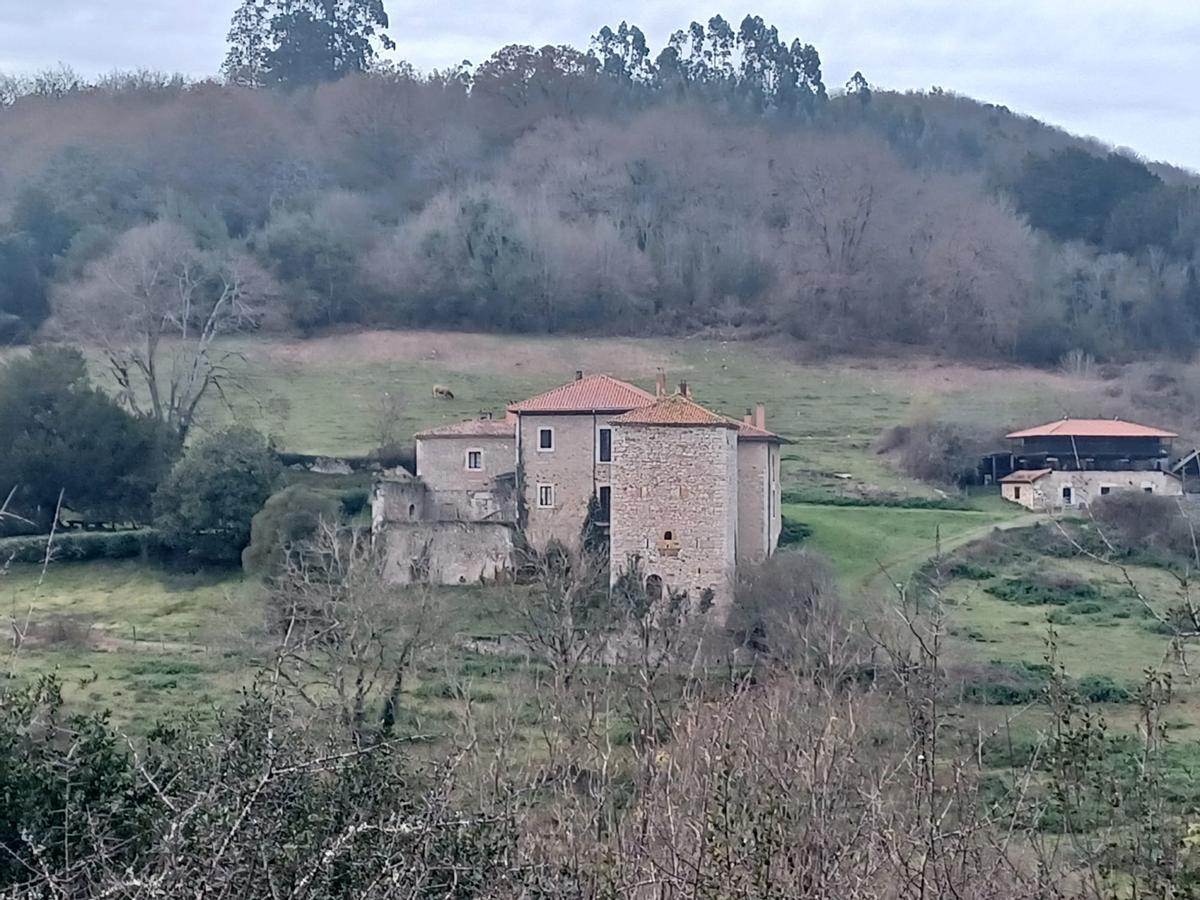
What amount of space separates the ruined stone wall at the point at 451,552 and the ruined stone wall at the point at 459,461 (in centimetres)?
175

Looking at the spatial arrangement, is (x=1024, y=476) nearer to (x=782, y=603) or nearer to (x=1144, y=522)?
(x=1144, y=522)

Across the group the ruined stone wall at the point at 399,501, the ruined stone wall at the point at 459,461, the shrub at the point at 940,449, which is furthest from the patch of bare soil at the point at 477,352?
the ruined stone wall at the point at 399,501

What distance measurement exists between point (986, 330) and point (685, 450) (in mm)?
32934

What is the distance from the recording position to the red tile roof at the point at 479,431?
27.9 metres

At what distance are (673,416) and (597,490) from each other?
2.74 m

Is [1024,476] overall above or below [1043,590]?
above

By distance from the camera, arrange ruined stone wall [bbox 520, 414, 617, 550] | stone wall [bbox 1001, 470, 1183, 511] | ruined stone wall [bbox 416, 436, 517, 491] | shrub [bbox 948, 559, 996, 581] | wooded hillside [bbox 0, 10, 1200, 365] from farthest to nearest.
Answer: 1. wooded hillside [bbox 0, 10, 1200, 365]
2. stone wall [bbox 1001, 470, 1183, 511]
3. ruined stone wall [bbox 416, 436, 517, 491]
4. shrub [bbox 948, 559, 996, 581]
5. ruined stone wall [bbox 520, 414, 617, 550]

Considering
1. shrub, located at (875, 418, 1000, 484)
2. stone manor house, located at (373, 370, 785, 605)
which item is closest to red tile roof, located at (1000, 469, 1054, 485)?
shrub, located at (875, 418, 1000, 484)

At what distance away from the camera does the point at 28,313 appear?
48875mm

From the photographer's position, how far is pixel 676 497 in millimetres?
24094

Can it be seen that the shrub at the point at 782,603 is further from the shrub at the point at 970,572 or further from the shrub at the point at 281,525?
the shrub at the point at 281,525

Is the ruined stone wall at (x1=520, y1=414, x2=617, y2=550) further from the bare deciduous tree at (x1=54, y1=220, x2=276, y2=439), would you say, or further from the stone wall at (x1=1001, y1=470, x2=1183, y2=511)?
the bare deciduous tree at (x1=54, y1=220, x2=276, y2=439)

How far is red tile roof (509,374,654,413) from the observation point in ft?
87.4

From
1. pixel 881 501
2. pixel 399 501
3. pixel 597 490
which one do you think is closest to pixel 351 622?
pixel 597 490
